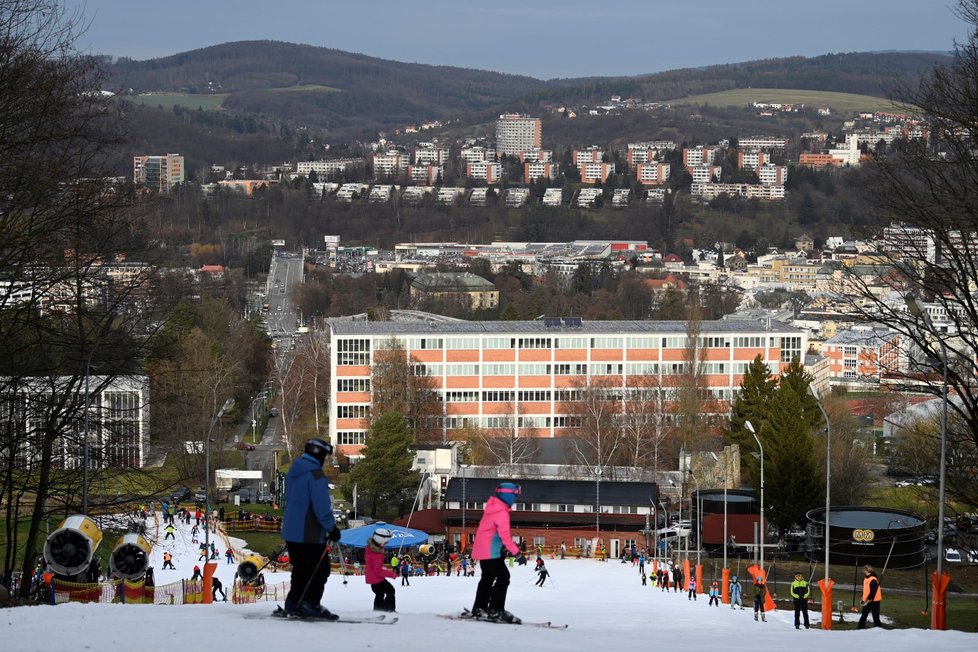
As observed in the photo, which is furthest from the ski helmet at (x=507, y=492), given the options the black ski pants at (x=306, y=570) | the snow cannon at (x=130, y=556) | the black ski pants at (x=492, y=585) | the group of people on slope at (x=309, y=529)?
the snow cannon at (x=130, y=556)

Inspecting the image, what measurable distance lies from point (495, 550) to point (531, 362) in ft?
146

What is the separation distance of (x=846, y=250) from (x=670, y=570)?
115 m

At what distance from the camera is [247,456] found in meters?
51.8

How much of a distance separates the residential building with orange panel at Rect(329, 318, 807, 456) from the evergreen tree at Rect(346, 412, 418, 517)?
35.7ft

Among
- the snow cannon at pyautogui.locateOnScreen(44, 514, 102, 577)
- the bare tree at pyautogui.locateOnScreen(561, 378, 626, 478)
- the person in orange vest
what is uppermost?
the snow cannon at pyautogui.locateOnScreen(44, 514, 102, 577)

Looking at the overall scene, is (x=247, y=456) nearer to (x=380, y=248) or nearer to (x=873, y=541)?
(x=873, y=541)

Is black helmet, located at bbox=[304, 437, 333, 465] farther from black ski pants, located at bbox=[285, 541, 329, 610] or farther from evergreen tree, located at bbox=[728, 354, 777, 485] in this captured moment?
evergreen tree, located at bbox=[728, 354, 777, 485]

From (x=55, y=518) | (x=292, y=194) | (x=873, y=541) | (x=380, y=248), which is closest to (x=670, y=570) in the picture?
(x=873, y=541)

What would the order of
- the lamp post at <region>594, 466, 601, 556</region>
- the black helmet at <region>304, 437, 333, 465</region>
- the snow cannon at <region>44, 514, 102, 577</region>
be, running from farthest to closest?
1. the lamp post at <region>594, 466, 601, 556</region>
2. the snow cannon at <region>44, 514, 102, 577</region>
3. the black helmet at <region>304, 437, 333, 465</region>

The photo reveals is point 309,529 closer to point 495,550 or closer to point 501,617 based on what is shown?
point 495,550

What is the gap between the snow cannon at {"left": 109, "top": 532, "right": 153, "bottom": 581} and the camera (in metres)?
15.9

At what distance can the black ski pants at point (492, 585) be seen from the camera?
427 inches

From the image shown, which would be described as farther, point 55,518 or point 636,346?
point 636,346

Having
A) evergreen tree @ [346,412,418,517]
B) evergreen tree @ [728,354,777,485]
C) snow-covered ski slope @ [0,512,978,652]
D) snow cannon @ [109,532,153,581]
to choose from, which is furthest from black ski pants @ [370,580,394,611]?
evergreen tree @ [728,354,777,485]
